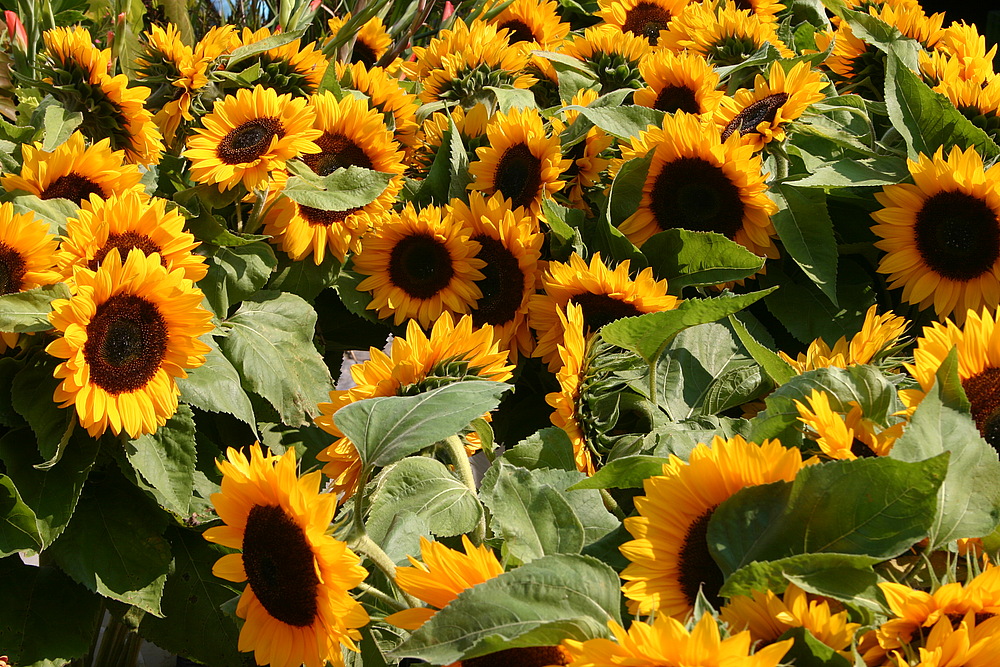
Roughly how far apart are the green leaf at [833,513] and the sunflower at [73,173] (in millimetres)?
581

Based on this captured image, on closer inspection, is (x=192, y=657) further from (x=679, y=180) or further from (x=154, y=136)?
(x=679, y=180)

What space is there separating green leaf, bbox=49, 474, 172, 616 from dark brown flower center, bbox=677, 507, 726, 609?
502 mm

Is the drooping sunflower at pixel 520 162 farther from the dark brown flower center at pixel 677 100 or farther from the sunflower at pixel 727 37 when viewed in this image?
the sunflower at pixel 727 37

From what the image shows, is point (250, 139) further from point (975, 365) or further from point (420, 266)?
point (975, 365)

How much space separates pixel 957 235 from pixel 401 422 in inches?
18.1

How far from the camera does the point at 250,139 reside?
2.68ft

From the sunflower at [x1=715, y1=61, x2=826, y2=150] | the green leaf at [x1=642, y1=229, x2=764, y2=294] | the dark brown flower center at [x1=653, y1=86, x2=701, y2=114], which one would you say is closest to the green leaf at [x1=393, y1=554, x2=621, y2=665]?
the green leaf at [x1=642, y1=229, x2=764, y2=294]

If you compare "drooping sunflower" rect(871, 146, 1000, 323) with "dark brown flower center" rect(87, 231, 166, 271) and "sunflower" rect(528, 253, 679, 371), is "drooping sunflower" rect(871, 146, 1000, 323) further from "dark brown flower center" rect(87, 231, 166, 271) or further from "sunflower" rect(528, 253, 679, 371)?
"dark brown flower center" rect(87, 231, 166, 271)

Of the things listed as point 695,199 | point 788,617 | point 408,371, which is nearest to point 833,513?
point 788,617

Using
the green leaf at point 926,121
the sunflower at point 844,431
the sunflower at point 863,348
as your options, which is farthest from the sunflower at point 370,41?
the sunflower at point 844,431

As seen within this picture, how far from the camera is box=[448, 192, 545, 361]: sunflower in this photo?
0.76 m

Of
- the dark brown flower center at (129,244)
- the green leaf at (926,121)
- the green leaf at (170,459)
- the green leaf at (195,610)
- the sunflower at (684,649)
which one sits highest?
the green leaf at (926,121)

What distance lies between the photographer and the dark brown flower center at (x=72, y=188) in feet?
2.51

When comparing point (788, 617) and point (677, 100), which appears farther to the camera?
point (677, 100)
